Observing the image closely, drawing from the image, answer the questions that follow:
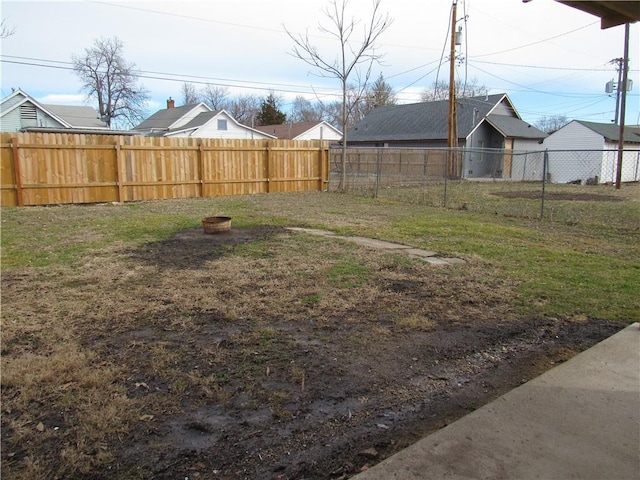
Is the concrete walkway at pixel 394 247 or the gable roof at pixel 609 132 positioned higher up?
the gable roof at pixel 609 132

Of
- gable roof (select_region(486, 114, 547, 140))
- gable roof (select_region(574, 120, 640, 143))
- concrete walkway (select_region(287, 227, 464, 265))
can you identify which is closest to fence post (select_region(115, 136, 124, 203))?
concrete walkway (select_region(287, 227, 464, 265))

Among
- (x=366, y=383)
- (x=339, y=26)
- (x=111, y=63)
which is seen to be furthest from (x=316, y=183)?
(x=111, y=63)

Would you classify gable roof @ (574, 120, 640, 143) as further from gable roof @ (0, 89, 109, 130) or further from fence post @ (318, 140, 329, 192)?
gable roof @ (0, 89, 109, 130)

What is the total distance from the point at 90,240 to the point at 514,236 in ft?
22.8

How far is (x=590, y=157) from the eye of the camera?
88.7ft

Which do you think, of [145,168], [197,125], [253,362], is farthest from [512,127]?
[253,362]

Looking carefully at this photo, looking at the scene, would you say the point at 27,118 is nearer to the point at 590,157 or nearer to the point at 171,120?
the point at 171,120

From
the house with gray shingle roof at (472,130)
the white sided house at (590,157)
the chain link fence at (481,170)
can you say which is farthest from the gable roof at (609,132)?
the house with gray shingle roof at (472,130)

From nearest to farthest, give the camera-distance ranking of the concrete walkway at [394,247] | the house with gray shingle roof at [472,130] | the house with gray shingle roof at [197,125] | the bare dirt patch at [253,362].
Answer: the bare dirt patch at [253,362]
the concrete walkway at [394,247]
the house with gray shingle roof at [472,130]
the house with gray shingle roof at [197,125]

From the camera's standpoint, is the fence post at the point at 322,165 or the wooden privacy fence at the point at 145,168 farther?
the fence post at the point at 322,165

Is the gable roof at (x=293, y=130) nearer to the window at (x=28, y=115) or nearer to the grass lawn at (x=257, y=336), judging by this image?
the window at (x=28, y=115)

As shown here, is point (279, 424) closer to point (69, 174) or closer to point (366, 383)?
point (366, 383)

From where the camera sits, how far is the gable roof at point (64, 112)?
84.0ft

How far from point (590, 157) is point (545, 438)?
96.2 feet
